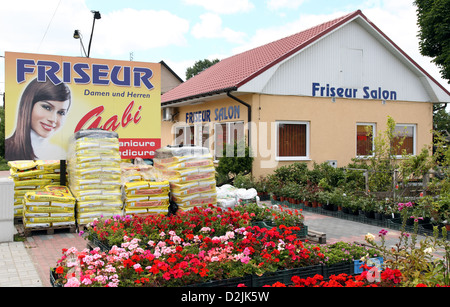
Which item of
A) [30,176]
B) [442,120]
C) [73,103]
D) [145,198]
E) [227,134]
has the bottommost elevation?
[145,198]

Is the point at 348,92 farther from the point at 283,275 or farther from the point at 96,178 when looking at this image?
the point at 283,275

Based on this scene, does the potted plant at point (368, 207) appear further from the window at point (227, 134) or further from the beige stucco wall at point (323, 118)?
the window at point (227, 134)

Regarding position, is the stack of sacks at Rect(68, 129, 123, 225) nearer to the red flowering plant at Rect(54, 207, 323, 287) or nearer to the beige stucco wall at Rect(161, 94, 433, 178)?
the red flowering plant at Rect(54, 207, 323, 287)

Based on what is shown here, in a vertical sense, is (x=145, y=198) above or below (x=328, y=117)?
below

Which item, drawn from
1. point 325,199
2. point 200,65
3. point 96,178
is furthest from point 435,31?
point 200,65

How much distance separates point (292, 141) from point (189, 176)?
276 inches

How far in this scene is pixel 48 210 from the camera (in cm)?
824

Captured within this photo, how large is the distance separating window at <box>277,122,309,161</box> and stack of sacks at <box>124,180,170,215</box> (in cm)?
→ 669

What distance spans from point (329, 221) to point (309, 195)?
1.64m

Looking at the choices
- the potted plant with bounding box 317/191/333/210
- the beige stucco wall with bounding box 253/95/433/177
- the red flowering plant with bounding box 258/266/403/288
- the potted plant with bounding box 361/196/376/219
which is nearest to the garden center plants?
the red flowering plant with bounding box 258/266/403/288

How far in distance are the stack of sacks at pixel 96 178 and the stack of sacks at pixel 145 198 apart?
230mm

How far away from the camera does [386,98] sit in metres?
17.0
